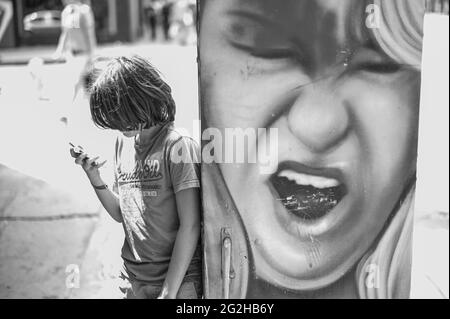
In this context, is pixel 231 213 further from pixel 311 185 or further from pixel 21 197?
pixel 21 197

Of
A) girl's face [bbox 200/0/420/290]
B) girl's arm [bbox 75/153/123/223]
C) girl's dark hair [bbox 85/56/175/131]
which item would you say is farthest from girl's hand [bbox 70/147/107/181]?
girl's face [bbox 200/0/420/290]

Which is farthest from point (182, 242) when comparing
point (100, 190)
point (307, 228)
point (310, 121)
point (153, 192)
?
point (310, 121)

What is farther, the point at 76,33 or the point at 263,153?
the point at 76,33

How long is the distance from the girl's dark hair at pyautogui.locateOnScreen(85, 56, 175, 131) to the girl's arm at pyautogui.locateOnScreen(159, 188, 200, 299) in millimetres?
290

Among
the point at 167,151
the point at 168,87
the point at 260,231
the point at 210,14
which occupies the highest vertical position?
the point at 210,14

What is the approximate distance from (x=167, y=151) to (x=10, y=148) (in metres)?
1.06

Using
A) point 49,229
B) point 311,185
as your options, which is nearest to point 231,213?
point 311,185

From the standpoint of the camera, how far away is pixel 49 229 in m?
3.39

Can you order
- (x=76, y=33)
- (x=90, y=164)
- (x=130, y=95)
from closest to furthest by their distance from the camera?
(x=130, y=95), (x=90, y=164), (x=76, y=33)

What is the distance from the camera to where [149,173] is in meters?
2.14

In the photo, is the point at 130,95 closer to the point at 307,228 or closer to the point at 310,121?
the point at 310,121

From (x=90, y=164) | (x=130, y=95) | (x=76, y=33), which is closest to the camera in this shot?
(x=130, y=95)

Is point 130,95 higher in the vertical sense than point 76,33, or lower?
lower

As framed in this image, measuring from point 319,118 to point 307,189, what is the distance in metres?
0.27
